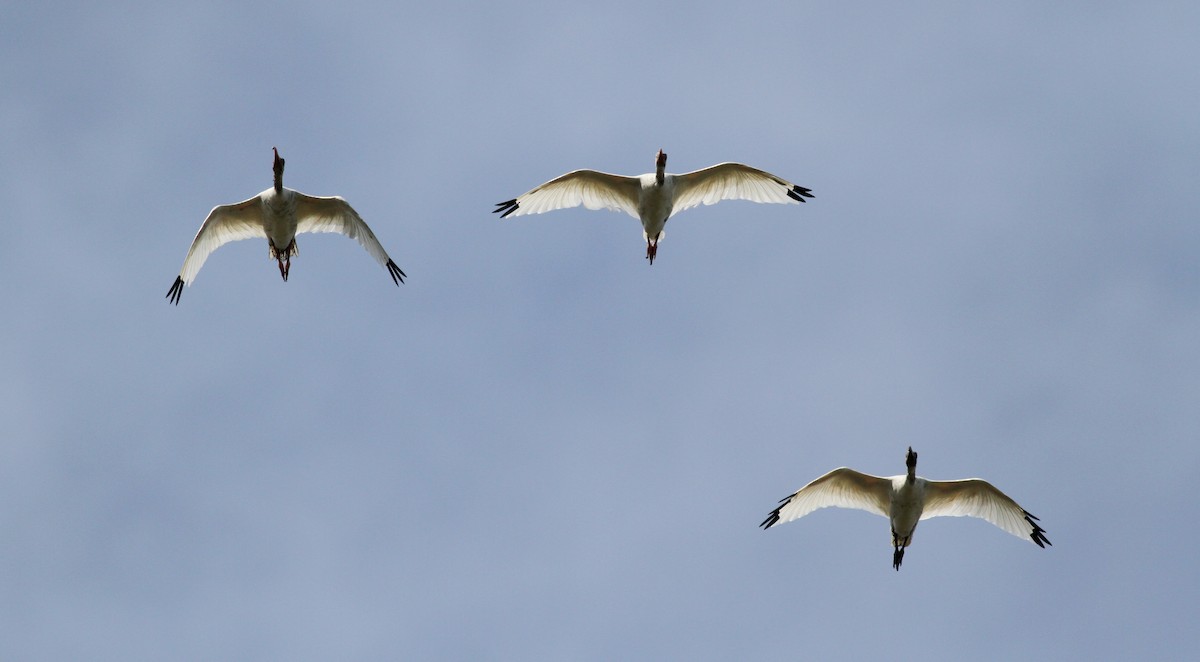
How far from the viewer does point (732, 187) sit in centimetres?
2681

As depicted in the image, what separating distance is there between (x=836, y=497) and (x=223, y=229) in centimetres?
1429

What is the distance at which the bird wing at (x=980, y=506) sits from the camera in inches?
971

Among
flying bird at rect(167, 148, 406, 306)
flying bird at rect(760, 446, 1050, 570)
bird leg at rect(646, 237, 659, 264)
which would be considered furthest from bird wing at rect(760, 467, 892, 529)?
flying bird at rect(167, 148, 406, 306)

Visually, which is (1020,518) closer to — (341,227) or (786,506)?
(786,506)

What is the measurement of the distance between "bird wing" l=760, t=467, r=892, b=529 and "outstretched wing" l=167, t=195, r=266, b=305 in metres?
12.6

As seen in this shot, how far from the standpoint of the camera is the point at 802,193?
88.0 feet

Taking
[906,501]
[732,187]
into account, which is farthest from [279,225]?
[906,501]

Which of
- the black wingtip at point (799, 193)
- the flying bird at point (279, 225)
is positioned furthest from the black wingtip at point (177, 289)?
the black wingtip at point (799, 193)

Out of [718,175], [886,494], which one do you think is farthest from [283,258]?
[886,494]

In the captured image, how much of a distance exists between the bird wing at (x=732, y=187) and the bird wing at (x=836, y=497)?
251 inches

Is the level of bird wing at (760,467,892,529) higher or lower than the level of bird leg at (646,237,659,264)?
lower

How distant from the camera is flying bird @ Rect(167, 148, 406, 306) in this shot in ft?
82.5

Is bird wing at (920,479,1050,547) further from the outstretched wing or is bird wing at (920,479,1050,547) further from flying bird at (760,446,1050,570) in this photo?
the outstretched wing

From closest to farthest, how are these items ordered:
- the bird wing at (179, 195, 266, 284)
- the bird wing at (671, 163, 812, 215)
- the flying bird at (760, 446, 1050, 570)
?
1. the flying bird at (760, 446, 1050, 570)
2. the bird wing at (179, 195, 266, 284)
3. the bird wing at (671, 163, 812, 215)
